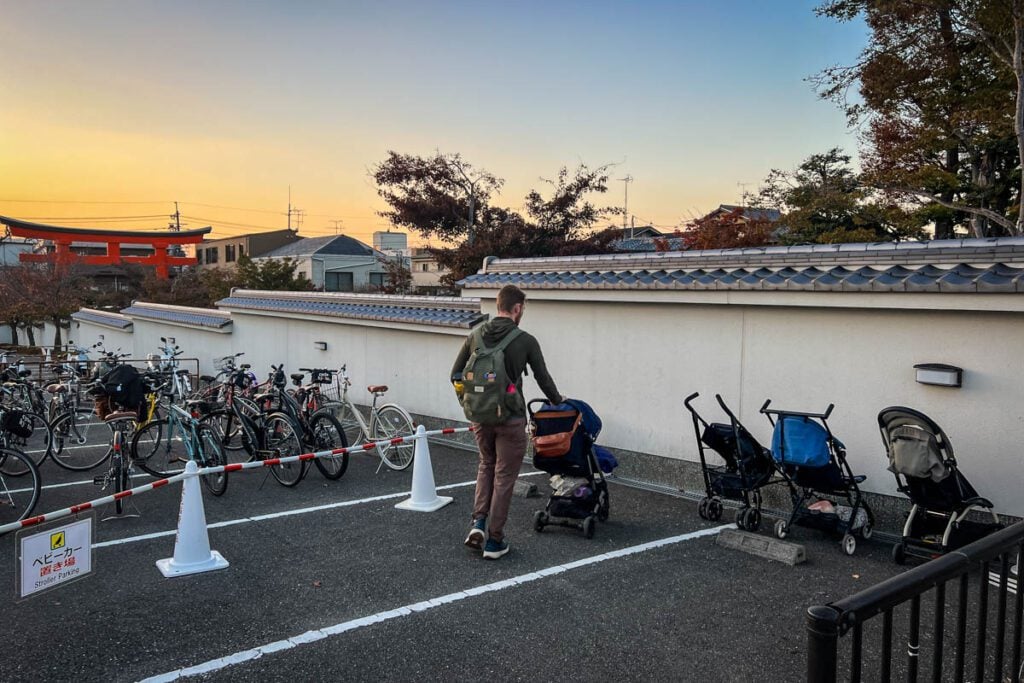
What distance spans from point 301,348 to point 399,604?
29.5ft

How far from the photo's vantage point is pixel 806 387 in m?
6.16

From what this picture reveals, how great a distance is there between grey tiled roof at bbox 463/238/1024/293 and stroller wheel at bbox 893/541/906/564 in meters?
1.80

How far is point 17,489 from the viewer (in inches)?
248

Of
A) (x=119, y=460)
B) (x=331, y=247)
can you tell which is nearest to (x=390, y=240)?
(x=331, y=247)

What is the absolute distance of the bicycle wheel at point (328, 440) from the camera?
7484mm

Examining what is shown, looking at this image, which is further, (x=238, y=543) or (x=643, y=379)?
(x=643, y=379)

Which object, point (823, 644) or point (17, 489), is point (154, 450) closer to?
point (17, 489)

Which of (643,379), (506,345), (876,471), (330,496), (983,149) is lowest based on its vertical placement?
(330,496)

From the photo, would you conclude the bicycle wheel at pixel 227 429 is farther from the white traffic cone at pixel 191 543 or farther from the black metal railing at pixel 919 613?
the black metal railing at pixel 919 613

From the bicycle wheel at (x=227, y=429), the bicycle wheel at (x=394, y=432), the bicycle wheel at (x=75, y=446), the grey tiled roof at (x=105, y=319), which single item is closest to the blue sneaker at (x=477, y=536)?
the bicycle wheel at (x=394, y=432)

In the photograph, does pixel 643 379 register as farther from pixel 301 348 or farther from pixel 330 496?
pixel 301 348

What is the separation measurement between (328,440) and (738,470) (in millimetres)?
4108

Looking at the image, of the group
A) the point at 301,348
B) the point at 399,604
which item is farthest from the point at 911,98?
the point at 399,604

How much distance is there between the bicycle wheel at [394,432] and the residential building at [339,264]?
34.8m
